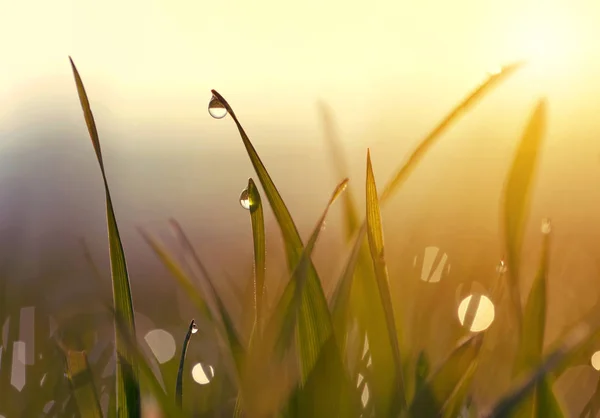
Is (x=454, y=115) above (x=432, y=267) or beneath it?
above

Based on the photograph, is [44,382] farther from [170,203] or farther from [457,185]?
[170,203]

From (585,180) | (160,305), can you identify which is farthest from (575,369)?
(585,180)

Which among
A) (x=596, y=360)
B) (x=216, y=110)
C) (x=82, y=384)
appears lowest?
(x=596, y=360)

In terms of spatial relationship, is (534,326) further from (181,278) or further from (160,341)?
(160,341)

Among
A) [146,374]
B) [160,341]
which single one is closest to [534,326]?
[146,374]

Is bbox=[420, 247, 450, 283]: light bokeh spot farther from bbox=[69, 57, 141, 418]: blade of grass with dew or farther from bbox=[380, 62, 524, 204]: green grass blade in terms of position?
bbox=[69, 57, 141, 418]: blade of grass with dew

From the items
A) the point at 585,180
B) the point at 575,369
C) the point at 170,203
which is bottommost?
the point at 585,180

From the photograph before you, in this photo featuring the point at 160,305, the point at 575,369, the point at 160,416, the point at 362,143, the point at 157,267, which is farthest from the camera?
the point at 157,267

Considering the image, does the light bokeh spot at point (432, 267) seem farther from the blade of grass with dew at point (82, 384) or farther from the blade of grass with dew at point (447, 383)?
the blade of grass with dew at point (82, 384)
